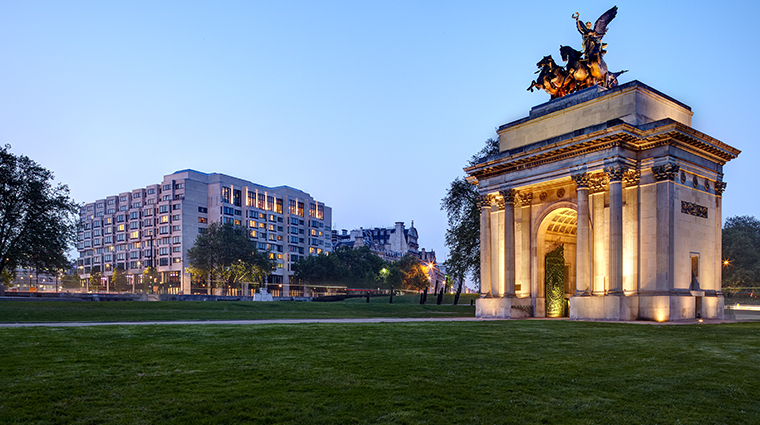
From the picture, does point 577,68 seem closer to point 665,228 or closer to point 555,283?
point 665,228

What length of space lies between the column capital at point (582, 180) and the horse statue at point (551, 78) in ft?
27.0

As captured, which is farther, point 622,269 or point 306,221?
point 306,221

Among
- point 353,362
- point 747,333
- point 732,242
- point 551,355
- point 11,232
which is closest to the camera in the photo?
point 353,362

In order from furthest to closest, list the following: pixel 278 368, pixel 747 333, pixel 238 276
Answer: pixel 238 276, pixel 747 333, pixel 278 368

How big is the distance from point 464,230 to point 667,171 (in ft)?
75.0

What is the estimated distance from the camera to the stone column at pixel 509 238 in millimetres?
37719

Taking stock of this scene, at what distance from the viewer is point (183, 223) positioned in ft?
427

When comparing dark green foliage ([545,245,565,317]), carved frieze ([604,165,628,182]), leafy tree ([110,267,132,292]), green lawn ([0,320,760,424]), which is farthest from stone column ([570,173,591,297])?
leafy tree ([110,267,132,292])

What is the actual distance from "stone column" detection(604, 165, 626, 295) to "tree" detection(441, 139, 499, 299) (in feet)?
64.0

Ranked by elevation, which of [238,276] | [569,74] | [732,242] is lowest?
[238,276]

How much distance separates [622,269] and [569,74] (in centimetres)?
1450

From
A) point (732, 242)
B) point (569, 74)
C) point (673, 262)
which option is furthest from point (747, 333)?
point (732, 242)

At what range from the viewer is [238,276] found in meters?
98.8

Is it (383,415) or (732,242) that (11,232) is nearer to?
(383,415)
